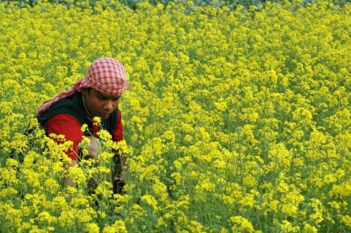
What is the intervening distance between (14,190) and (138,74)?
12.5 feet

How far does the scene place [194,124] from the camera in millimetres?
6746

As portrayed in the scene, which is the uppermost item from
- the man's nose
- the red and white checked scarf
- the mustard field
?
the red and white checked scarf

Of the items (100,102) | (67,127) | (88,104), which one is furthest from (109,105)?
(67,127)

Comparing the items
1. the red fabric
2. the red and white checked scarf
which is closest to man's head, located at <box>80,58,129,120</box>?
the red and white checked scarf

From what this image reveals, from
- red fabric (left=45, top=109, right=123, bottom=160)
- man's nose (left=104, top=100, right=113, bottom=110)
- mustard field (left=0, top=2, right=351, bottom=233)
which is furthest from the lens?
man's nose (left=104, top=100, right=113, bottom=110)

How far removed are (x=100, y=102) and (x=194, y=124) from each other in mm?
1438

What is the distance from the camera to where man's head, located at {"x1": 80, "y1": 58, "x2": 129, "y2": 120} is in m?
5.39

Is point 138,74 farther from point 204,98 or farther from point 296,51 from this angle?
point 296,51

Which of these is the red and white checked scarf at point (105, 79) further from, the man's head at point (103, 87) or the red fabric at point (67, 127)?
the red fabric at point (67, 127)

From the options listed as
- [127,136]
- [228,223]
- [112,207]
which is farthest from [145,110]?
[228,223]

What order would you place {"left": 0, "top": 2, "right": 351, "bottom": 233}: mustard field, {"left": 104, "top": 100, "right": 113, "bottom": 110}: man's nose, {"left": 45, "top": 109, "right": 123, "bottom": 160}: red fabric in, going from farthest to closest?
{"left": 104, "top": 100, "right": 113, "bottom": 110}: man's nose, {"left": 45, "top": 109, "right": 123, "bottom": 160}: red fabric, {"left": 0, "top": 2, "right": 351, "bottom": 233}: mustard field

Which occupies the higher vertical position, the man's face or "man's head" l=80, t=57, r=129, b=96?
"man's head" l=80, t=57, r=129, b=96

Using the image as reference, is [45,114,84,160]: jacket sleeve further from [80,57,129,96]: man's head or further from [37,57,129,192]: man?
[80,57,129,96]: man's head

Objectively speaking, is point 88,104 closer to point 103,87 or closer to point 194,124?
point 103,87
